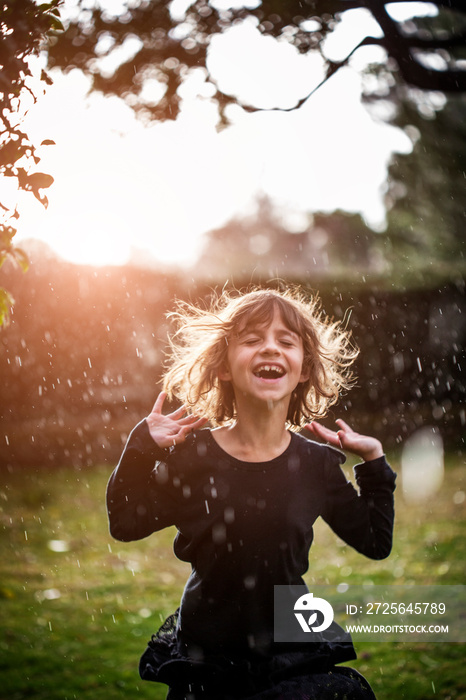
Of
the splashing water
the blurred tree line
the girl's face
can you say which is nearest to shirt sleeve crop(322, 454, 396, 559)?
the girl's face

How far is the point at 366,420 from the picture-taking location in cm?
1059

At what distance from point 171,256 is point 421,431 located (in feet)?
18.2

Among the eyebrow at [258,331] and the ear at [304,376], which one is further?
the ear at [304,376]

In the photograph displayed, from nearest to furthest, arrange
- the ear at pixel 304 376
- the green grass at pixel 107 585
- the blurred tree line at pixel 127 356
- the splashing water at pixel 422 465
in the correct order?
the ear at pixel 304 376 < the green grass at pixel 107 585 < the splashing water at pixel 422 465 < the blurred tree line at pixel 127 356

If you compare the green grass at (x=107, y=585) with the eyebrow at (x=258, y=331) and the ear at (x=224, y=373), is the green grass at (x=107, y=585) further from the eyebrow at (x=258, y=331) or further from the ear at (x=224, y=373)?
the eyebrow at (x=258, y=331)

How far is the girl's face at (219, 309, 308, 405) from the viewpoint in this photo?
7.07 ft

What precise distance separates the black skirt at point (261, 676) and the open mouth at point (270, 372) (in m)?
0.90

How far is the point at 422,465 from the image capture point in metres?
9.51

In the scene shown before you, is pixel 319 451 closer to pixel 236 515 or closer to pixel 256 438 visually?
pixel 256 438

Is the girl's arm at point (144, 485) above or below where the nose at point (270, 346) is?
below

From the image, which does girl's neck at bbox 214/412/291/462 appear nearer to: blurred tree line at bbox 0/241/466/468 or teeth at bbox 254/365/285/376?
teeth at bbox 254/365/285/376

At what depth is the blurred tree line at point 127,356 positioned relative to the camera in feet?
28.5

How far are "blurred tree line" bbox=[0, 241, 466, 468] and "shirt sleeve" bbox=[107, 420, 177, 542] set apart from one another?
543cm

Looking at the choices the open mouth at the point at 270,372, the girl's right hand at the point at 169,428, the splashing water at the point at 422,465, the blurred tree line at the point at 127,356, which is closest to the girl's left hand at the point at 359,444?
the open mouth at the point at 270,372
